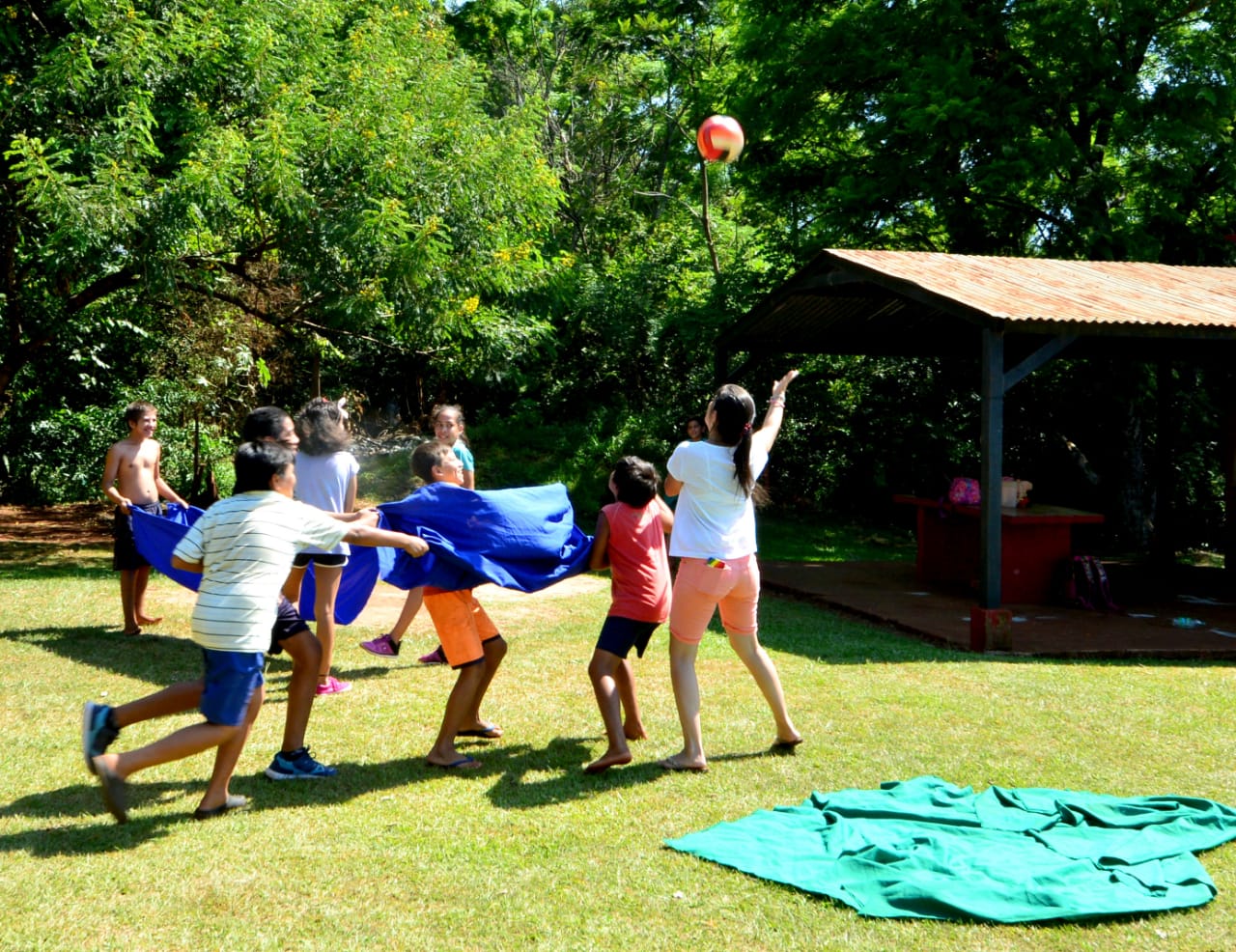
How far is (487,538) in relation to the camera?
19.6ft

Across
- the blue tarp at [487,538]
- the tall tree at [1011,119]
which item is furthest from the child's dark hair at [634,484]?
the tall tree at [1011,119]

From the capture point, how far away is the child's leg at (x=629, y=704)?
618 centimetres

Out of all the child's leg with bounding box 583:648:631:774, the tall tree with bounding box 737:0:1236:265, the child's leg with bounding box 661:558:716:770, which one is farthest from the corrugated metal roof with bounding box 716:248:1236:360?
the child's leg with bounding box 583:648:631:774

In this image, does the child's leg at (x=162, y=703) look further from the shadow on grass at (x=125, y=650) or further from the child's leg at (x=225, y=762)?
the shadow on grass at (x=125, y=650)

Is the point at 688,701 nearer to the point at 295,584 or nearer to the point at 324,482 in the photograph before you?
the point at 324,482

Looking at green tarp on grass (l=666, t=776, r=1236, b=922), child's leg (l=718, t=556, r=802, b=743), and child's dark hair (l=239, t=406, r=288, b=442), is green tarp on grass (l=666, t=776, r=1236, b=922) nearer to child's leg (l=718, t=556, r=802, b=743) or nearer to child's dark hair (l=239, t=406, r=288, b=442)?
child's leg (l=718, t=556, r=802, b=743)

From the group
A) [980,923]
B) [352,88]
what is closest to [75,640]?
[980,923]

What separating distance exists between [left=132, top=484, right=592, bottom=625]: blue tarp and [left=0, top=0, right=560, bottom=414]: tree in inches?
270

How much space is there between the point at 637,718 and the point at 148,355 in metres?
14.7

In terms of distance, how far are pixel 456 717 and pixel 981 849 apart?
250 centimetres

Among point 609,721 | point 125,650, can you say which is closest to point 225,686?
point 609,721

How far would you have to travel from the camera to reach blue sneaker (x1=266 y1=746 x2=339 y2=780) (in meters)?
5.59

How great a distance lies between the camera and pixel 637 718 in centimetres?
634

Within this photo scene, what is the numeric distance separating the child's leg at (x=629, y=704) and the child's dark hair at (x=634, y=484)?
82 cm
